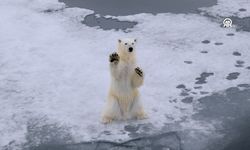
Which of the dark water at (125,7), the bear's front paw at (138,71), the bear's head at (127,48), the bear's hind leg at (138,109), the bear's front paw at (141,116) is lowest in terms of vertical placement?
the bear's front paw at (141,116)

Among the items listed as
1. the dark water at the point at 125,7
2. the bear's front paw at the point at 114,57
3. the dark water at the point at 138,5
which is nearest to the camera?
the bear's front paw at the point at 114,57

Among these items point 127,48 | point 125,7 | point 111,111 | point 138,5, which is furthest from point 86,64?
point 138,5

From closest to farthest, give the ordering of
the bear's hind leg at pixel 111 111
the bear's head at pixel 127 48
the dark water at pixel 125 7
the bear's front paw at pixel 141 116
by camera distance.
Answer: the bear's head at pixel 127 48 → the bear's hind leg at pixel 111 111 → the bear's front paw at pixel 141 116 → the dark water at pixel 125 7

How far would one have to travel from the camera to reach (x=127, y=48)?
630cm

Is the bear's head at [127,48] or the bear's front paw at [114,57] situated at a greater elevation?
the bear's head at [127,48]

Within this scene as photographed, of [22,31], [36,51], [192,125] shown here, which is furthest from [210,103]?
[22,31]

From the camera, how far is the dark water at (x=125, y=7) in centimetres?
970

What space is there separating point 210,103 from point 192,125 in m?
0.65

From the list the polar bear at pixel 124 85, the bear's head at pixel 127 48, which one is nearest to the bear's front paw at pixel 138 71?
the polar bear at pixel 124 85

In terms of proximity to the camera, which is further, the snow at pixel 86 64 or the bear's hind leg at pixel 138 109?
the snow at pixel 86 64

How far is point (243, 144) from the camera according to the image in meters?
6.14

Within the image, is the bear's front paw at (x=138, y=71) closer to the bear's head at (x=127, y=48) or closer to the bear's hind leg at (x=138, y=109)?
the bear's head at (x=127, y=48)

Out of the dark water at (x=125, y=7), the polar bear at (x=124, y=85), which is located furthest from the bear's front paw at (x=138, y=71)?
the dark water at (x=125, y=7)

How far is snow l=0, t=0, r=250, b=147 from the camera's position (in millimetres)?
6852
